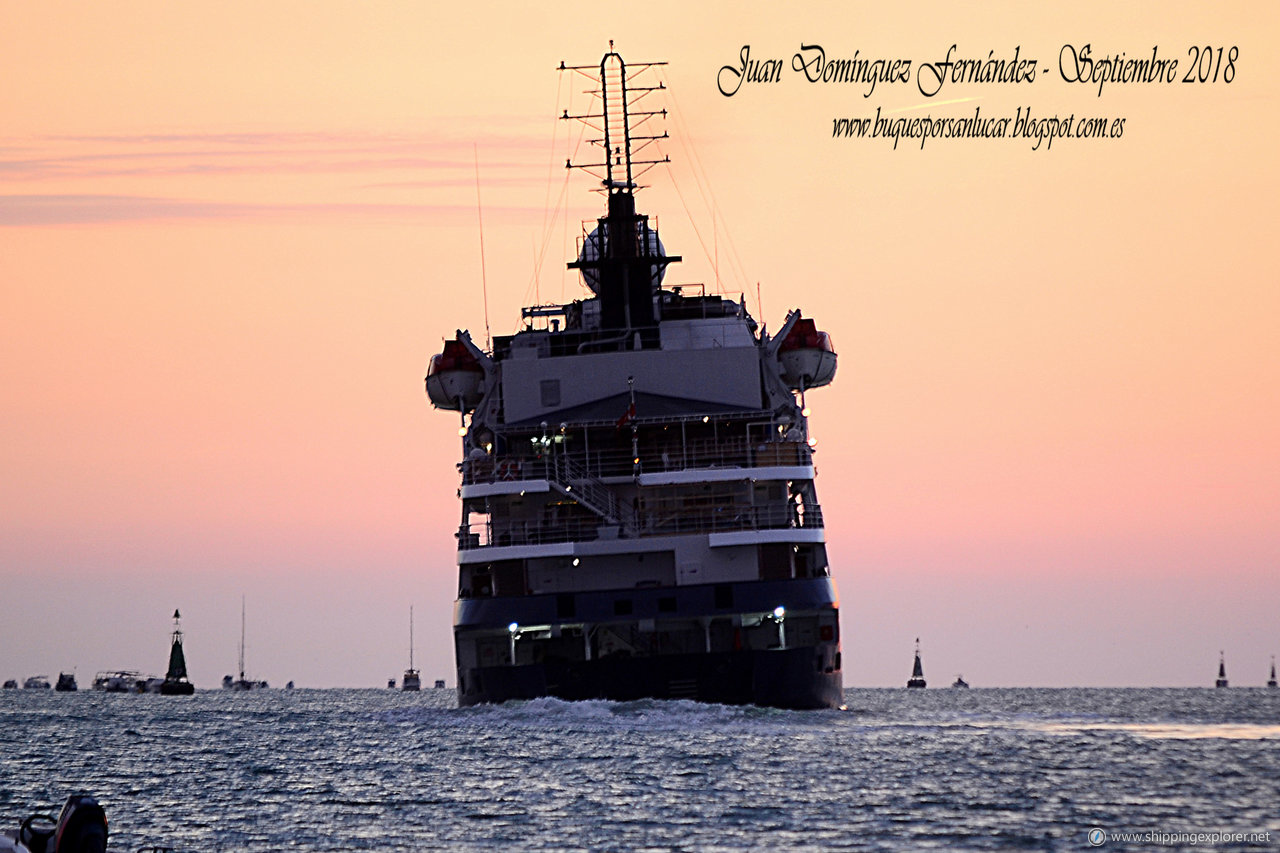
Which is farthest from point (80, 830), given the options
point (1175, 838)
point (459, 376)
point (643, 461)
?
point (459, 376)

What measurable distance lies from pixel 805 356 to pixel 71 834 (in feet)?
134

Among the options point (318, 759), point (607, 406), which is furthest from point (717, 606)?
point (318, 759)

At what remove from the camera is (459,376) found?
209 feet

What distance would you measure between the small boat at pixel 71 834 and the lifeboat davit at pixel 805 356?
1585 inches

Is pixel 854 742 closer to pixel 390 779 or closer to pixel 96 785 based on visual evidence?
pixel 390 779

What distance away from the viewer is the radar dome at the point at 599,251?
2648 inches

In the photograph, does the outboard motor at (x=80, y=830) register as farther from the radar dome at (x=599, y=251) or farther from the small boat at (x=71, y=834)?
the radar dome at (x=599, y=251)

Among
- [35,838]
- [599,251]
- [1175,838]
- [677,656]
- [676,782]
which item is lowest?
[1175,838]

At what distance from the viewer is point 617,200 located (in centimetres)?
6688

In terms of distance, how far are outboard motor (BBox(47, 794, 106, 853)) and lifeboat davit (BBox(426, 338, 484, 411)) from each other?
39.5 m

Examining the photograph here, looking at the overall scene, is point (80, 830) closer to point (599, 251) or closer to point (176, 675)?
point (599, 251)

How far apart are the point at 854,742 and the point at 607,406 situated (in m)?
18.3

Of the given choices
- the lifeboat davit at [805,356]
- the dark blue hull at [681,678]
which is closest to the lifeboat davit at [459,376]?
the lifeboat davit at [805,356]

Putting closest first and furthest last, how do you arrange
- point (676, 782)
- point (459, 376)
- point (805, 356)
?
point (676, 782) < point (805, 356) < point (459, 376)
